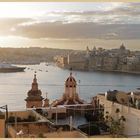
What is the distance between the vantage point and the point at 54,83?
323 cm

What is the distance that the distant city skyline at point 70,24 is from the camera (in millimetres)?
3223

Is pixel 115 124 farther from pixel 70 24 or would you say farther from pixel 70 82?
pixel 70 24

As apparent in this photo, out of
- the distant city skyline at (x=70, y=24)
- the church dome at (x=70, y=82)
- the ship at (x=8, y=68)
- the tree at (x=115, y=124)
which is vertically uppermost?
the distant city skyline at (x=70, y=24)

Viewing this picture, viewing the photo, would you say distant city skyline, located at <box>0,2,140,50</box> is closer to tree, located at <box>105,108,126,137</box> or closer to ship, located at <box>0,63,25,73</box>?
ship, located at <box>0,63,25,73</box>

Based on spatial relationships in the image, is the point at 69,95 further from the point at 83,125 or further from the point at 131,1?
the point at 131,1

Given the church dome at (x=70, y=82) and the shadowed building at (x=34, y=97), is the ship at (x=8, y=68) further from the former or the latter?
the church dome at (x=70, y=82)

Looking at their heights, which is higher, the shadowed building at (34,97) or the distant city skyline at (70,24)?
the distant city skyline at (70,24)

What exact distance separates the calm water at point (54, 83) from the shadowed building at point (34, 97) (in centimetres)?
3

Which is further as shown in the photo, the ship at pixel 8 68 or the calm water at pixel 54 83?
the ship at pixel 8 68

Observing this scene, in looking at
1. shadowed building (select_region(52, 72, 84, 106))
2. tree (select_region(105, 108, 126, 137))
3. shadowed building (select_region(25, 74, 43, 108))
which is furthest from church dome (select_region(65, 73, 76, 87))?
tree (select_region(105, 108, 126, 137))

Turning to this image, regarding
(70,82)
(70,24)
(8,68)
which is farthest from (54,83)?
(70,24)

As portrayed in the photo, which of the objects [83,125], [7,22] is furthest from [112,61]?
[7,22]

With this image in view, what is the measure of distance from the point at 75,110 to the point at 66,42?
23.5 inches

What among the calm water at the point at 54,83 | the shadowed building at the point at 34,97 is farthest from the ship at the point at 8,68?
the shadowed building at the point at 34,97
